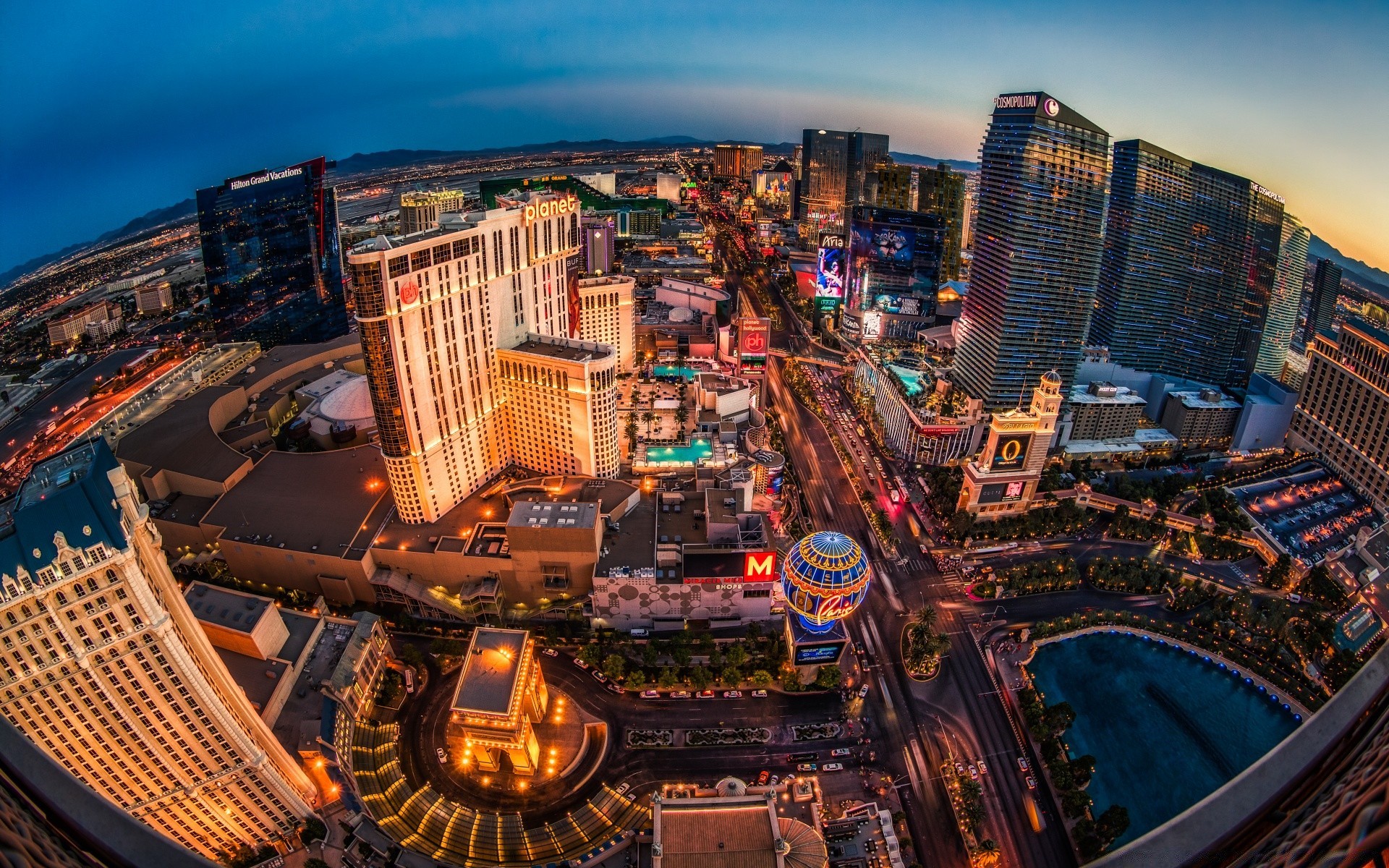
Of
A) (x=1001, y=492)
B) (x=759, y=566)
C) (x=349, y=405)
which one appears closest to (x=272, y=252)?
(x=349, y=405)

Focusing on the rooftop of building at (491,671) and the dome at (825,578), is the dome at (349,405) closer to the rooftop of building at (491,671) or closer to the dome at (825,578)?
the rooftop of building at (491,671)

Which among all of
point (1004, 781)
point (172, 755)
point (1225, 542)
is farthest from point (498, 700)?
point (1225, 542)

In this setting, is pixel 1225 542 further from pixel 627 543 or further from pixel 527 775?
pixel 527 775

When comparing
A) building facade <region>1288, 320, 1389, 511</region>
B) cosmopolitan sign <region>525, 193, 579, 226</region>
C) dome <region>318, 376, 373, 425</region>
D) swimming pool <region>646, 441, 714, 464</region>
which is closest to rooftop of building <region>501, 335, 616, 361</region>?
cosmopolitan sign <region>525, 193, 579, 226</region>

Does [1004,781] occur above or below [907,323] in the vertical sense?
below

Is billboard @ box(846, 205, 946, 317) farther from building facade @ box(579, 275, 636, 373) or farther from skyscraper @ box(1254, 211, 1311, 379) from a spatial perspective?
building facade @ box(579, 275, 636, 373)

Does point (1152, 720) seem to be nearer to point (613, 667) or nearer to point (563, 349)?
point (613, 667)
